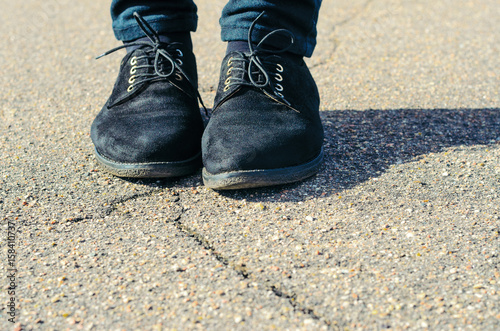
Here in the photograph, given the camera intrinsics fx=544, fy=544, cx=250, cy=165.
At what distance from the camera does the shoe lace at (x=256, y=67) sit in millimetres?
1562

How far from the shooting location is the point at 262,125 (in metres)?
1.49

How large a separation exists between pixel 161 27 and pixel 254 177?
61cm

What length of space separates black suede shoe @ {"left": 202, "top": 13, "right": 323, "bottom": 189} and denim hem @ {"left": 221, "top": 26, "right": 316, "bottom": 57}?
0.02 m

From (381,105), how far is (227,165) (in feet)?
2.93

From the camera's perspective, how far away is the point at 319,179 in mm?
1557

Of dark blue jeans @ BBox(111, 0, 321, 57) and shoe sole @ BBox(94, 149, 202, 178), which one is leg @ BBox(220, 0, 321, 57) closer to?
dark blue jeans @ BBox(111, 0, 321, 57)

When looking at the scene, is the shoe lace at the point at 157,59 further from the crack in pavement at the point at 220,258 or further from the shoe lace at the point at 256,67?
the crack in pavement at the point at 220,258

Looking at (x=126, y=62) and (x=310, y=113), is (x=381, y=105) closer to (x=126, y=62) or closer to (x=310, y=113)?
(x=310, y=113)

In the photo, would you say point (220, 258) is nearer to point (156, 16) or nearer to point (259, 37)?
point (259, 37)

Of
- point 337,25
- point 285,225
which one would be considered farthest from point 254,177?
point 337,25

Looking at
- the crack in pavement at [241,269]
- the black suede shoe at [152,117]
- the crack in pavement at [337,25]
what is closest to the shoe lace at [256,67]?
the black suede shoe at [152,117]

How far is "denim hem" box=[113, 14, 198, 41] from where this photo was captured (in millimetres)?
1690

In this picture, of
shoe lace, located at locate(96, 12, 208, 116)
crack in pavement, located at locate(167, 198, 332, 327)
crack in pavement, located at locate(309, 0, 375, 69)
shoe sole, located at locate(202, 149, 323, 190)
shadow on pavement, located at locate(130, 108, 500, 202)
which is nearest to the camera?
crack in pavement, located at locate(167, 198, 332, 327)

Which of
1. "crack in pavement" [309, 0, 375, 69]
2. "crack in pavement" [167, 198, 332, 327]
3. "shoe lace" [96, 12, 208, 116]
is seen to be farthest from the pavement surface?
"shoe lace" [96, 12, 208, 116]
